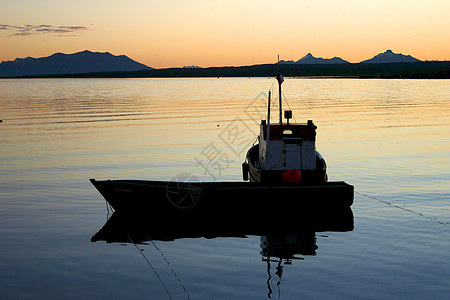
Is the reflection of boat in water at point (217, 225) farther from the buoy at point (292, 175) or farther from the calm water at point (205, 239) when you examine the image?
the buoy at point (292, 175)

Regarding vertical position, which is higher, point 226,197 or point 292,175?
point 292,175

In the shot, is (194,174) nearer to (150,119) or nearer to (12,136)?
(12,136)

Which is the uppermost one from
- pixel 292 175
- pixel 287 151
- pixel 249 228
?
pixel 287 151

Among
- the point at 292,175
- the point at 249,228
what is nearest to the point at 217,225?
the point at 249,228

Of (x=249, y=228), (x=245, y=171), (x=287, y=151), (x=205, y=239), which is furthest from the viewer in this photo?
(x=245, y=171)

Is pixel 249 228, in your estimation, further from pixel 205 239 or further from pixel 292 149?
pixel 292 149

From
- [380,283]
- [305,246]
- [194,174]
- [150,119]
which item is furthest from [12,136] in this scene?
[380,283]

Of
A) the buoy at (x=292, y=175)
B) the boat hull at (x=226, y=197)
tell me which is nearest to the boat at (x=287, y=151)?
the buoy at (x=292, y=175)

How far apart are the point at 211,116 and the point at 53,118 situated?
66.6 ft

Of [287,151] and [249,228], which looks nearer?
[249,228]

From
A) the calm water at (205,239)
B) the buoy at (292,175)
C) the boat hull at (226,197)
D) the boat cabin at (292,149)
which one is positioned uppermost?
the boat cabin at (292,149)

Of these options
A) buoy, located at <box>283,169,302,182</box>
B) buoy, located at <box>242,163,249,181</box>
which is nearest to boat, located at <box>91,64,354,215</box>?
buoy, located at <box>283,169,302,182</box>

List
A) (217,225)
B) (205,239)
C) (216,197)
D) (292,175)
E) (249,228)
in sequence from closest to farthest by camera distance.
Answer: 1. (205,239)
2. (249,228)
3. (217,225)
4. (216,197)
5. (292,175)

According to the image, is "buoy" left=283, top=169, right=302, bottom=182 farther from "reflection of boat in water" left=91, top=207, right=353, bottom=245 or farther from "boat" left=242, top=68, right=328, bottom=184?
"reflection of boat in water" left=91, top=207, right=353, bottom=245
